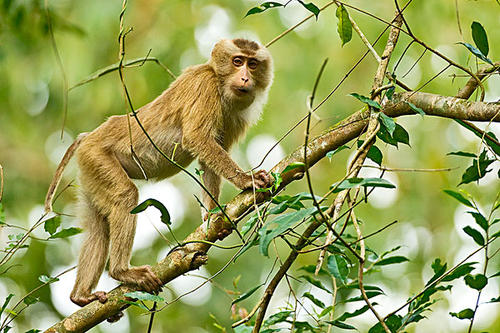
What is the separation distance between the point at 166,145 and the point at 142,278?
5.33ft

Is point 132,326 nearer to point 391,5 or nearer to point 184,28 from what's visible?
point 184,28

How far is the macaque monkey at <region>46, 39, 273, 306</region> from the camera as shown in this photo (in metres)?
5.55

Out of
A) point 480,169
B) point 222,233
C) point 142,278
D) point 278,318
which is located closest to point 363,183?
point 480,169

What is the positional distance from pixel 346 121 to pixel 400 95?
1.32ft

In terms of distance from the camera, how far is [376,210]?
13188 mm

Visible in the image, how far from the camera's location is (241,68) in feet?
20.3

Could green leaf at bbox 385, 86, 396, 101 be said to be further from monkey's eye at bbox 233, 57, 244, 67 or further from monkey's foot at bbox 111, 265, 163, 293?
monkey's eye at bbox 233, 57, 244, 67

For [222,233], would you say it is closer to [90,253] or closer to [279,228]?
[279,228]

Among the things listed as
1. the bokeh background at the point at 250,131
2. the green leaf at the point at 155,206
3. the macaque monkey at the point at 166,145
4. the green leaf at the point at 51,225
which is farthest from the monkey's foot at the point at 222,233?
the bokeh background at the point at 250,131

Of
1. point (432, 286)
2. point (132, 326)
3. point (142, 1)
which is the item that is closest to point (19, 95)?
point (142, 1)

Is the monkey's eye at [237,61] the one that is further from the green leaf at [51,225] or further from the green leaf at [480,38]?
the green leaf at [480,38]

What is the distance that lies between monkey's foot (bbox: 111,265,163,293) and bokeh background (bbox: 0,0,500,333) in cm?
537

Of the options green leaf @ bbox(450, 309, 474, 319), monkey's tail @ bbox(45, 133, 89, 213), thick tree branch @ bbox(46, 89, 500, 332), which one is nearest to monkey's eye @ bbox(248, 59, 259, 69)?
monkey's tail @ bbox(45, 133, 89, 213)

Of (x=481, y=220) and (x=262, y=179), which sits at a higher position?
(x=262, y=179)
